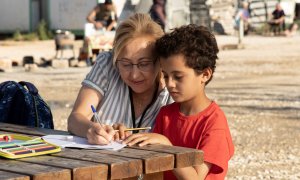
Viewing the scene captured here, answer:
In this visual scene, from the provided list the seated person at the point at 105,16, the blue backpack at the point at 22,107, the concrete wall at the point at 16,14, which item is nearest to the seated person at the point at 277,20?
the concrete wall at the point at 16,14

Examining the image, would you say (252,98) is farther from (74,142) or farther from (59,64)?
(74,142)

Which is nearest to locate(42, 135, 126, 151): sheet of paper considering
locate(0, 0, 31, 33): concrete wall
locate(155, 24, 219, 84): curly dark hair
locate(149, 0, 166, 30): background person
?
locate(155, 24, 219, 84): curly dark hair

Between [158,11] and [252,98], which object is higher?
[158,11]

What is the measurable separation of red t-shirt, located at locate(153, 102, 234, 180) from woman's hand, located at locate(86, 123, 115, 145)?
35 centimetres

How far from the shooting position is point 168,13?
2053cm

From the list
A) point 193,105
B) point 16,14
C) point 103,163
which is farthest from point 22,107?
point 16,14

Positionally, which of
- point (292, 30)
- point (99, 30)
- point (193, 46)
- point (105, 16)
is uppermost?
point (193, 46)

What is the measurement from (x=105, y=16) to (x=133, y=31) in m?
14.3

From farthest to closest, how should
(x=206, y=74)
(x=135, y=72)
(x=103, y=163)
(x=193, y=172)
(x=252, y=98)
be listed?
(x=252, y=98) → (x=135, y=72) → (x=206, y=74) → (x=193, y=172) → (x=103, y=163)

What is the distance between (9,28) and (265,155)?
65.3 feet

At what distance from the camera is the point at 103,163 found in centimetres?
333

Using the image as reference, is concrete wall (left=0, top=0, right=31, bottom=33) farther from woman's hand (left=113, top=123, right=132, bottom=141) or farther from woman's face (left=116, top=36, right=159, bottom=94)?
woman's hand (left=113, top=123, right=132, bottom=141)

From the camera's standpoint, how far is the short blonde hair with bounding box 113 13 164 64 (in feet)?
14.1

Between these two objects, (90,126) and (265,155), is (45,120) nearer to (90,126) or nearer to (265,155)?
(90,126)
